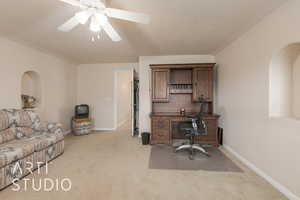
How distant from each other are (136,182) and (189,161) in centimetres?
116

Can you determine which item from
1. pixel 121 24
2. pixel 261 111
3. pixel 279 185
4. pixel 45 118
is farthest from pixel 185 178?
pixel 45 118

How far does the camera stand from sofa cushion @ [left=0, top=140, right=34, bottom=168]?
1.91 m

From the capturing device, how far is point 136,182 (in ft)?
6.78

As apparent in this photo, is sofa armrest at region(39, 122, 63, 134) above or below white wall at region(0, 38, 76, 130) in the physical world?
below

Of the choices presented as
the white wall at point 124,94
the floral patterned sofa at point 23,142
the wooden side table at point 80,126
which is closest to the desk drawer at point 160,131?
the floral patterned sofa at point 23,142

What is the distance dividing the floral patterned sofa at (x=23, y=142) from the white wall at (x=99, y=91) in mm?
2204

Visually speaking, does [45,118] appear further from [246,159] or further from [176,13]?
[246,159]

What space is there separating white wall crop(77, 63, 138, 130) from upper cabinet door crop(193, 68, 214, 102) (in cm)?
278

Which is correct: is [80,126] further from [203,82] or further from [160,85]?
[203,82]

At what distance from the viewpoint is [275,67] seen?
2.04m

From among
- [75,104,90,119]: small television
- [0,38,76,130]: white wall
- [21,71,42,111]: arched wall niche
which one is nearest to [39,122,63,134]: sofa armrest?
[0,38,76,130]: white wall

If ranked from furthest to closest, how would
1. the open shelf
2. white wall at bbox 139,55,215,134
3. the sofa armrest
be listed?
white wall at bbox 139,55,215,134
the open shelf
the sofa armrest

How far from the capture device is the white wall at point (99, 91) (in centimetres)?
514

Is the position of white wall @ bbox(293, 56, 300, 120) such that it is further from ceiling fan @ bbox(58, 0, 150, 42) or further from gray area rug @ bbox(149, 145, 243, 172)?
ceiling fan @ bbox(58, 0, 150, 42)
